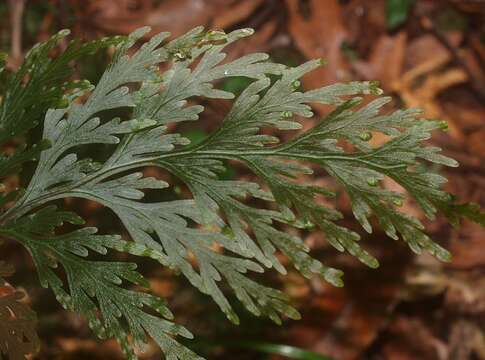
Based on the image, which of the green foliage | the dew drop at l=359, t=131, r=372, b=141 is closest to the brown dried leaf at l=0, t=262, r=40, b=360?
the dew drop at l=359, t=131, r=372, b=141

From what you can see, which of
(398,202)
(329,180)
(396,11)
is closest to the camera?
(398,202)

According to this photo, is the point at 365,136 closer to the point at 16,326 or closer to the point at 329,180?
the point at 16,326

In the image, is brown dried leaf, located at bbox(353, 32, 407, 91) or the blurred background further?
brown dried leaf, located at bbox(353, 32, 407, 91)

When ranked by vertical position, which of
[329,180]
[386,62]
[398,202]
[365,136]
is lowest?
[329,180]

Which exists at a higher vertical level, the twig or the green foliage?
the green foliage

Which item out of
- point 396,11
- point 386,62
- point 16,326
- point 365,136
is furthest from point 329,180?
point 16,326

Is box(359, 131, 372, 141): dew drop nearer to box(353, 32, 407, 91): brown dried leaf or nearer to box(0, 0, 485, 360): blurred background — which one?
box(0, 0, 485, 360): blurred background

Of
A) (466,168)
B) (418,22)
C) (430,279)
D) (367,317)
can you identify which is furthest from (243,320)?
(418,22)

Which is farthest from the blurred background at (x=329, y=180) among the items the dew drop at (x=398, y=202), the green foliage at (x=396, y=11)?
the dew drop at (x=398, y=202)

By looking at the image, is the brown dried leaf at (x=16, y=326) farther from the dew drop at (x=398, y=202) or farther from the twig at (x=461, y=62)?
the twig at (x=461, y=62)
